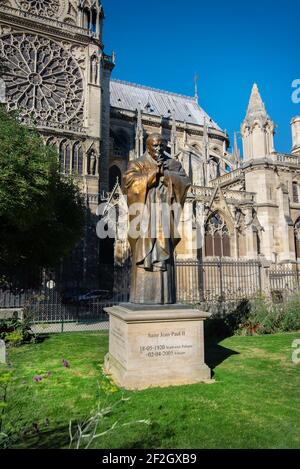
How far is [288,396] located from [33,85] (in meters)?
28.5

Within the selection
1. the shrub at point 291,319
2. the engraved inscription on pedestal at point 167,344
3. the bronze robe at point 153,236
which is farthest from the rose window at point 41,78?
the engraved inscription on pedestal at point 167,344

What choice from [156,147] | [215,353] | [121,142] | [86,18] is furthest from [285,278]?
[86,18]

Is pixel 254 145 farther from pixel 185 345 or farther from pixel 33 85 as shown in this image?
pixel 185 345

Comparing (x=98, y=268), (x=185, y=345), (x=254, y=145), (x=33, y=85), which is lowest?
(x=185, y=345)

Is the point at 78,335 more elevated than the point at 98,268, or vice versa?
the point at 98,268

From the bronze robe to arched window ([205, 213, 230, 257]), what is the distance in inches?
742

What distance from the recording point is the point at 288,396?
4.70 meters

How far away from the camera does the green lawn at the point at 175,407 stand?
3361 mm

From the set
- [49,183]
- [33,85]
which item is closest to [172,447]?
[49,183]

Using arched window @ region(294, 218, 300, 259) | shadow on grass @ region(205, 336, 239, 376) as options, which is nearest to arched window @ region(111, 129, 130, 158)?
arched window @ region(294, 218, 300, 259)

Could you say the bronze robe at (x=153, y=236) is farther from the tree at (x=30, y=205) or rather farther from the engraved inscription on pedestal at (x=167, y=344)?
the tree at (x=30, y=205)

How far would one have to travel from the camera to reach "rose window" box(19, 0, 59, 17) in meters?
27.5

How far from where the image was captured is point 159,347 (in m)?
5.18

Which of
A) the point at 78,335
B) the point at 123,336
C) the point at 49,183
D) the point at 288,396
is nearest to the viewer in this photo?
the point at 288,396
